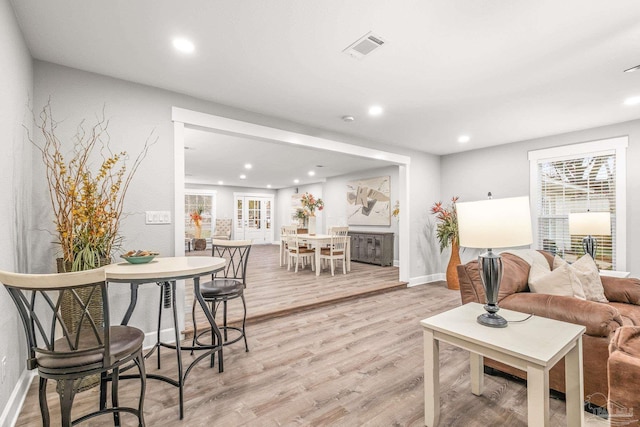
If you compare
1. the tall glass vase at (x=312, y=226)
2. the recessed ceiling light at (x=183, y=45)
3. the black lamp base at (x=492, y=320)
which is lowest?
the black lamp base at (x=492, y=320)

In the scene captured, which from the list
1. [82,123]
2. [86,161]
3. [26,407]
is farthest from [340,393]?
[82,123]

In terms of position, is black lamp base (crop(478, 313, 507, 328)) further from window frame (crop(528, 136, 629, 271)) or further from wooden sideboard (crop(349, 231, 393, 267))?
Result: wooden sideboard (crop(349, 231, 393, 267))

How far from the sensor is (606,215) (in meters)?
3.26

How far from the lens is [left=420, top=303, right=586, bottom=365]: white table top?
1354mm

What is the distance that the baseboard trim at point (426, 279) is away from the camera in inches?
210

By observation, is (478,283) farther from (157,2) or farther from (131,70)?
(131,70)

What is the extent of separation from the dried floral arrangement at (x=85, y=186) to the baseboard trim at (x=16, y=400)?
78cm

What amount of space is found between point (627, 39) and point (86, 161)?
14.0ft

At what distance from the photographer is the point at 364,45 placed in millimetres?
2197

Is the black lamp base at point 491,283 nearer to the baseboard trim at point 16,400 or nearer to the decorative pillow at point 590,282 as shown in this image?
the decorative pillow at point 590,282

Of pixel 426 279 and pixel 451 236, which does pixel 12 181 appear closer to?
pixel 451 236

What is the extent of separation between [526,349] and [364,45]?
83.6 inches

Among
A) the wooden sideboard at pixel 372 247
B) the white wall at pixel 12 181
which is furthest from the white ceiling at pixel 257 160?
the white wall at pixel 12 181

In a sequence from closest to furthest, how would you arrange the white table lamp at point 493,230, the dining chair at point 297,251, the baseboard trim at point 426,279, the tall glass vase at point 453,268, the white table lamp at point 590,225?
the white table lamp at point 493,230
the white table lamp at point 590,225
the tall glass vase at point 453,268
the baseboard trim at point 426,279
the dining chair at point 297,251
